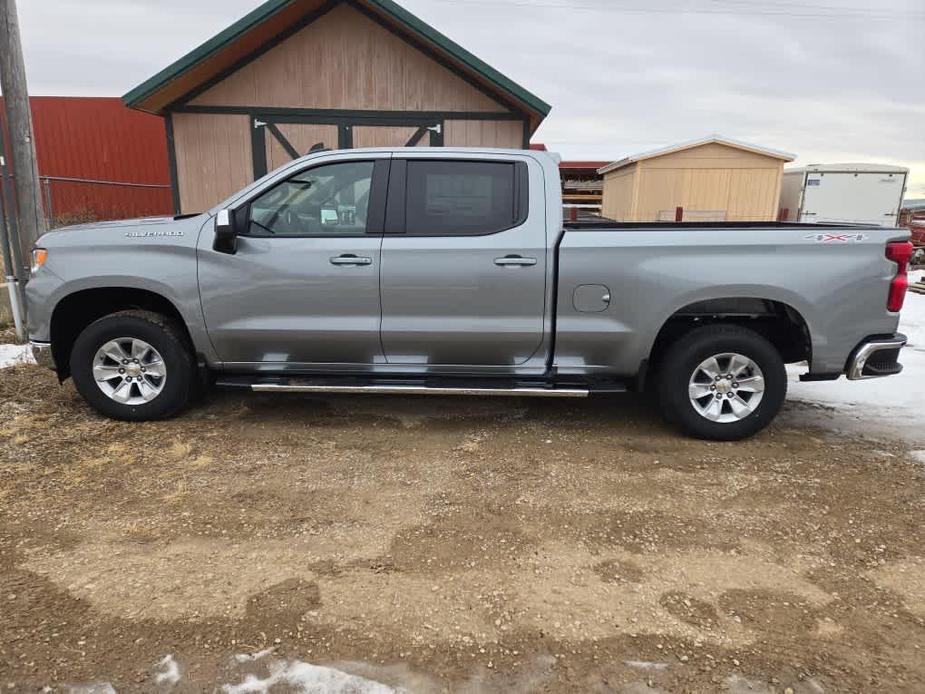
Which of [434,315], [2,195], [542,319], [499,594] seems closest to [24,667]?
[499,594]

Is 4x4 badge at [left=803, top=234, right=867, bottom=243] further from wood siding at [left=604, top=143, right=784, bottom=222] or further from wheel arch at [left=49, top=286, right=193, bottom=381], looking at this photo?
wood siding at [left=604, top=143, right=784, bottom=222]

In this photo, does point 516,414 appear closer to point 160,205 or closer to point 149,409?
point 149,409

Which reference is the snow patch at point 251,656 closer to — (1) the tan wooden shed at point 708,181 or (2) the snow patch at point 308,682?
(2) the snow patch at point 308,682

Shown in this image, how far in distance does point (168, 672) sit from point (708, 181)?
49.7 ft

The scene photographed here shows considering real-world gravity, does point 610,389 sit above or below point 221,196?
below

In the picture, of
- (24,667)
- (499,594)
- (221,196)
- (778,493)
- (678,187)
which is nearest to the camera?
(24,667)

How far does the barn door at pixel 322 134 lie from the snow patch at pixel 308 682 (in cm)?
832

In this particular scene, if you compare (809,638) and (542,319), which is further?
(542,319)

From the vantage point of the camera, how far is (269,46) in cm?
923

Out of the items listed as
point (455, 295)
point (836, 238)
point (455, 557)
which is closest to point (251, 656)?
point (455, 557)

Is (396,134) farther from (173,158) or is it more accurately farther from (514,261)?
(514,261)

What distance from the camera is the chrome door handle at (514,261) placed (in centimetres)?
433

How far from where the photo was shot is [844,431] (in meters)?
4.84

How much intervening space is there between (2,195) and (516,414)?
6118 mm
